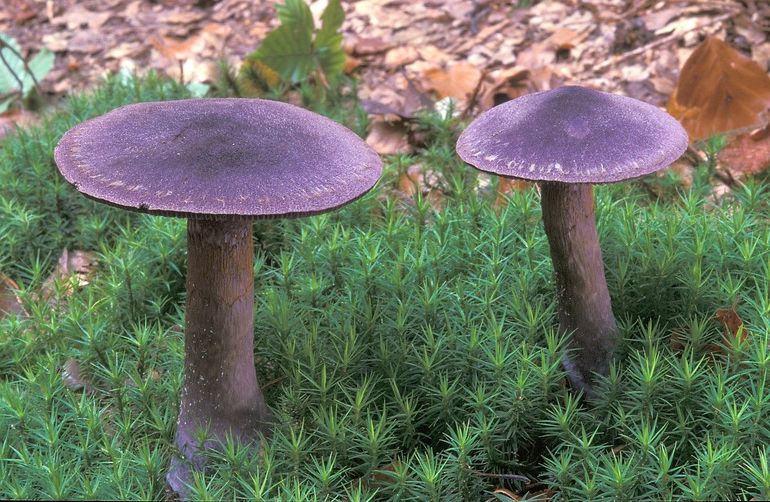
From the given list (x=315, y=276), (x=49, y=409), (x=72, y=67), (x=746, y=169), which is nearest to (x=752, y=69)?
(x=746, y=169)

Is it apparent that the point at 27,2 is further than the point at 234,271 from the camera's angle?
Yes

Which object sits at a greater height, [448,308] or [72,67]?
[448,308]

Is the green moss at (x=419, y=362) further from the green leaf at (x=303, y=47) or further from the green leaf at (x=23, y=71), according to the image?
the green leaf at (x=23, y=71)

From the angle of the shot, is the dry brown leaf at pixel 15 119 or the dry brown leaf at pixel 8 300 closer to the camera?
the dry brown leaf at pixel 8 300

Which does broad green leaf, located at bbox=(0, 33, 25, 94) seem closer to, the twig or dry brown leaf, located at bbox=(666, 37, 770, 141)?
the twig

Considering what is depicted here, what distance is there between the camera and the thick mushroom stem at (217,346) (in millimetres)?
2131

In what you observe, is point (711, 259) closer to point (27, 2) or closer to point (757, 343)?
point (757, 343)

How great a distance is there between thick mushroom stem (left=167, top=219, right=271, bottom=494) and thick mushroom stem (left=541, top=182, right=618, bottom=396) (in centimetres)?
93

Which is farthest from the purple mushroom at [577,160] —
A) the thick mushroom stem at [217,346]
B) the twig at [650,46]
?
the twig at [650,46]

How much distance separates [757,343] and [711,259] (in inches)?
20.8

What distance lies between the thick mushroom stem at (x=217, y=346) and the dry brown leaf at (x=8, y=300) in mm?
1145

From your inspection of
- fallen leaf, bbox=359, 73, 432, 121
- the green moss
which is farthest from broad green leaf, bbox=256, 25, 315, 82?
the green moss

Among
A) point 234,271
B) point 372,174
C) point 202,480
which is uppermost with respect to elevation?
point 372,174

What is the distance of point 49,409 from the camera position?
7.73 ft
